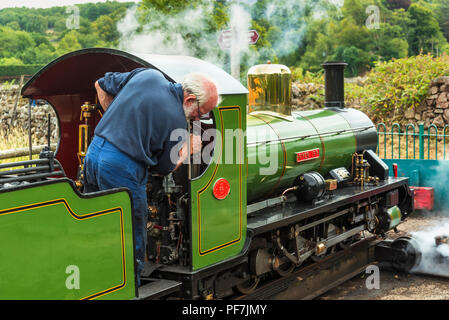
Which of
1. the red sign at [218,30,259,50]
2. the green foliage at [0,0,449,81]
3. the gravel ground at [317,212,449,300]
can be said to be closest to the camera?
the gravel ground at [317,212,449,300]

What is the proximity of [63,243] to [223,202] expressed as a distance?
1.47m

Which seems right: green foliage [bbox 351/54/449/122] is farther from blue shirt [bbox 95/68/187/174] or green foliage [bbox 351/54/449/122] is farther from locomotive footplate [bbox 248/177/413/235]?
blue shirt [bbox 95/68/187/174]

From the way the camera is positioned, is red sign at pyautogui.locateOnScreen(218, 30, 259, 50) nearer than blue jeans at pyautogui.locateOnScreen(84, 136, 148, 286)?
No

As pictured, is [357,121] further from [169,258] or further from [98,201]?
[98,201]

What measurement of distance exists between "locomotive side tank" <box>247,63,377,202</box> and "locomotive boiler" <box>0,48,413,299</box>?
16mm

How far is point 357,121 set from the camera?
684 centimetres

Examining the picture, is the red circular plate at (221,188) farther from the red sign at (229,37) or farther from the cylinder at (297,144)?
the red sign at (229,37)

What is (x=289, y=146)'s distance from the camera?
17.7ft

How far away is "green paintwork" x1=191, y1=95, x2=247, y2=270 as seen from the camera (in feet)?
12.4

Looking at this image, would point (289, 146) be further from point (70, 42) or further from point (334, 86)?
point (70, 42)

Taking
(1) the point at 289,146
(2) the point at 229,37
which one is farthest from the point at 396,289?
(2) the point at 229,37

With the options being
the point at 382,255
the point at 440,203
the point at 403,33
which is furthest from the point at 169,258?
the point at 403,33

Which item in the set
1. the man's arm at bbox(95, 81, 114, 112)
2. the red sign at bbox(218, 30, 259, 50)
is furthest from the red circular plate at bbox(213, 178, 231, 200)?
the red sign at bbox(218, 30, 259, 50)

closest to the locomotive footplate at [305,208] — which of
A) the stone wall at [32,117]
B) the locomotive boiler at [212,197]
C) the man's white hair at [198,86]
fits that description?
the locomotive boiler at [212,197]
